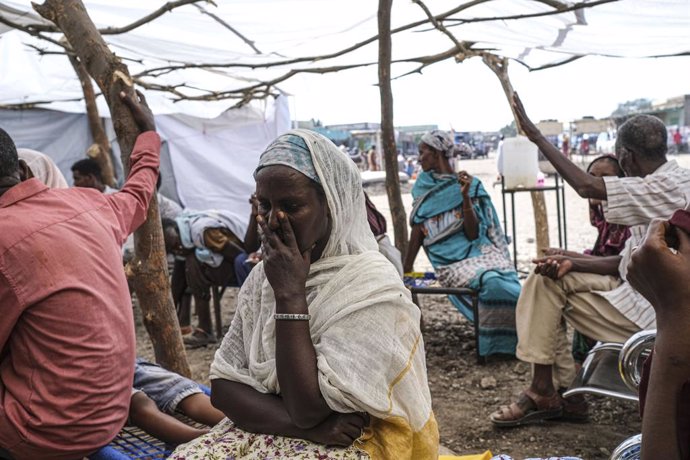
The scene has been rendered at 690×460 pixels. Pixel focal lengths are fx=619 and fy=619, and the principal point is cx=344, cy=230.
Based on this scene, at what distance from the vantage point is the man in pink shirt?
179 cm

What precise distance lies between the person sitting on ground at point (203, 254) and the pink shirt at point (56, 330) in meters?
3.90

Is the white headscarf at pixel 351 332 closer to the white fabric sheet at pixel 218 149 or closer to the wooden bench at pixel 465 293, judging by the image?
the wooden bench at pixel 465 293

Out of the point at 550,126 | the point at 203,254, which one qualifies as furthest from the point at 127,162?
the point at 550,126

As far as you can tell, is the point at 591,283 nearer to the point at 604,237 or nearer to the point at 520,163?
the point at 604,237

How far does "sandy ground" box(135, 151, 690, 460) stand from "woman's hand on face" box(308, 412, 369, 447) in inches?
83.0

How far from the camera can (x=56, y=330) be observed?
72.1 inches

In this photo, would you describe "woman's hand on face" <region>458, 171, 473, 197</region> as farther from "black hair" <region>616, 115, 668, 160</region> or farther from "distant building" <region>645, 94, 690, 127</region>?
"distant building" <region>645, 94, 690, 127</region>

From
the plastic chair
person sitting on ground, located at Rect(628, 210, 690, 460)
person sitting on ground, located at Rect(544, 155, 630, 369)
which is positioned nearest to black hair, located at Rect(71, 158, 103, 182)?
the plastic chair

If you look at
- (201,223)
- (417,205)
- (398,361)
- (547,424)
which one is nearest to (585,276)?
(547,424)

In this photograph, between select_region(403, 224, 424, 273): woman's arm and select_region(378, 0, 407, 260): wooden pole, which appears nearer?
select_region(378, 0, 407, 260): wooden pole

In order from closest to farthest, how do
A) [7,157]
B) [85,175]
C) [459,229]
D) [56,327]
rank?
[56,327], [7,157], [459,229], [85,175]

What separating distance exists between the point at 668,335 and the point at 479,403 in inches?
124

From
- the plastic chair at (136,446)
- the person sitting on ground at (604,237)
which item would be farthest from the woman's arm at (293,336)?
the person sitting on ground at (604,237)

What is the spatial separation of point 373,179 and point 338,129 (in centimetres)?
1140
